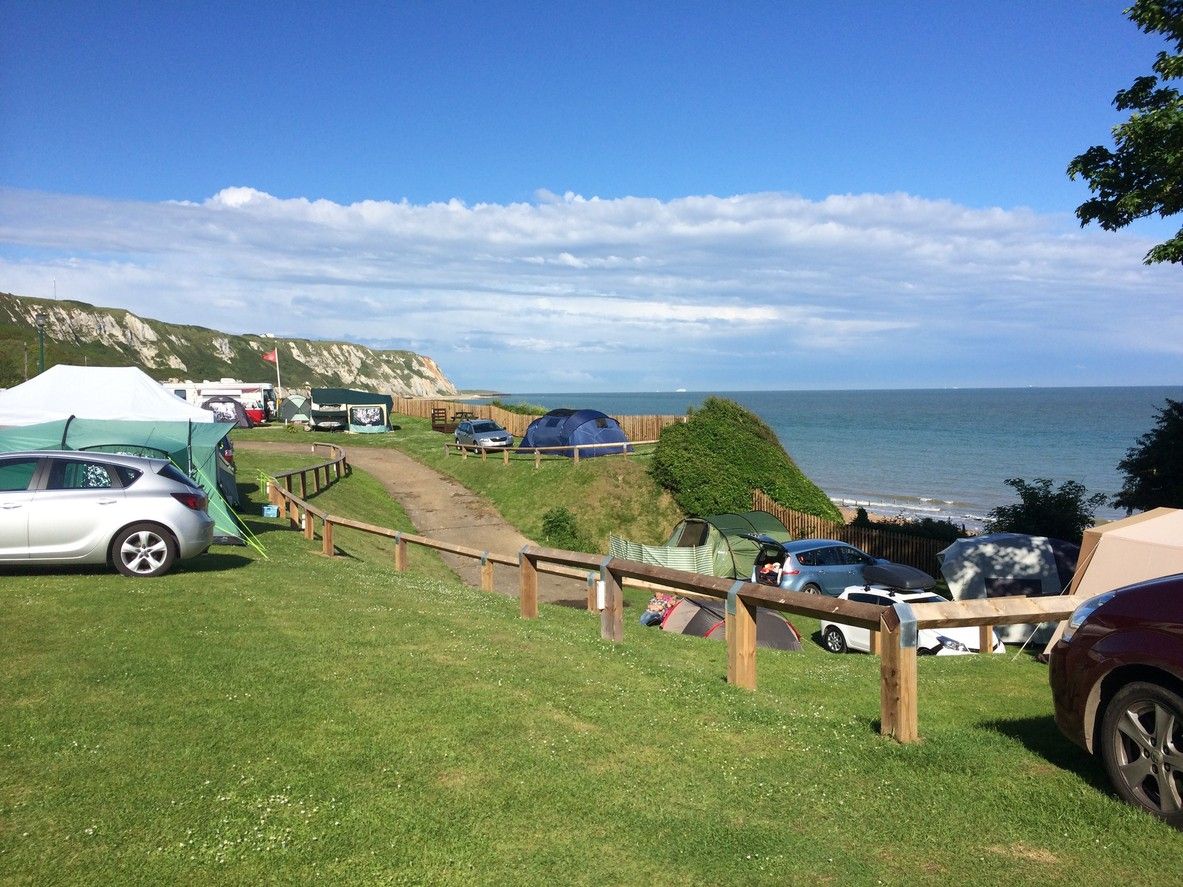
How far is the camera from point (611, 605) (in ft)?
28.5

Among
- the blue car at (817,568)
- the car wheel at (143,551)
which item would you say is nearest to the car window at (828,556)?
the blue car at (817,568)

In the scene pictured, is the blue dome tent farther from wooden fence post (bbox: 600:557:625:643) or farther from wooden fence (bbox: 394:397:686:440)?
wooden fence post (bbox: 600:557:625:643)

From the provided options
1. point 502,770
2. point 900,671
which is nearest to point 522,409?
point 900,671

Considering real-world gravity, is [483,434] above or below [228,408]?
below

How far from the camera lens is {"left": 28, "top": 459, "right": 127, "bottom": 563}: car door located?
10727 mm

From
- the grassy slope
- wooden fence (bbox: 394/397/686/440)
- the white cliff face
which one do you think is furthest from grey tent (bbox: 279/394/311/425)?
the white cliff face

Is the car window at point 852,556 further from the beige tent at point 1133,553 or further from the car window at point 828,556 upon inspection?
the beige tent at point 1133,553

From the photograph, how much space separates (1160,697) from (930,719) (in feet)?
7.05

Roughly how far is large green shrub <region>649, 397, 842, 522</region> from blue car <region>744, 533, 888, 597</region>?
9.18m

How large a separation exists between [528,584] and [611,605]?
1.45 metres

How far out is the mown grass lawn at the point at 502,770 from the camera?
13.6ft

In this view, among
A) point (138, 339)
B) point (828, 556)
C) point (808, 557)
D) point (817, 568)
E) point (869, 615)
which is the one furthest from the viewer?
point (138, 339)

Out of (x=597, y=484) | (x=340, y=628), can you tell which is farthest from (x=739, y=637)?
(x=597, y=484)

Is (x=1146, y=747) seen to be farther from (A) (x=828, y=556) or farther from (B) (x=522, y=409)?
(B) (x=522, y=409)
